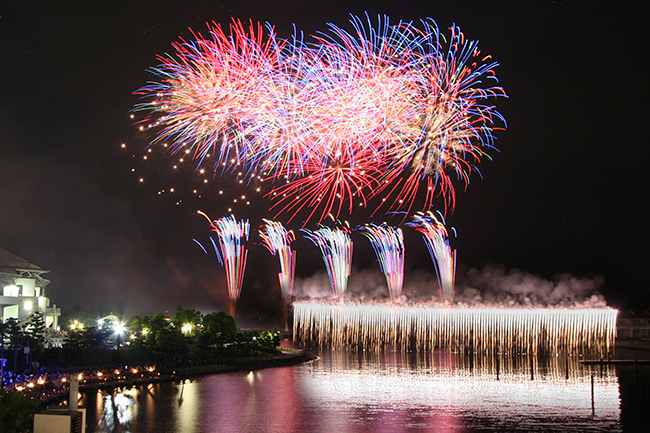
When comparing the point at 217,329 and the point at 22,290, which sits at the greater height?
the point at 22,290

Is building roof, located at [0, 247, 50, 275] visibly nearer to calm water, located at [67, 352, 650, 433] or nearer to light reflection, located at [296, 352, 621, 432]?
calm water, located at [67, 352, 650, 433]

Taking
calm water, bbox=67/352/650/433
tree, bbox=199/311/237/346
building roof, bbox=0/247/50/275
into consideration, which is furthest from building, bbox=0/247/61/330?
calm water, bbox=67/352/650/433

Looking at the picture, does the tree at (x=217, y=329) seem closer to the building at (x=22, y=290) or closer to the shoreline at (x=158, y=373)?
the shoreline at (x=158, y=373)

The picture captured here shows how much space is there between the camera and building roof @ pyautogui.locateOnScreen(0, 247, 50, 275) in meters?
49.5

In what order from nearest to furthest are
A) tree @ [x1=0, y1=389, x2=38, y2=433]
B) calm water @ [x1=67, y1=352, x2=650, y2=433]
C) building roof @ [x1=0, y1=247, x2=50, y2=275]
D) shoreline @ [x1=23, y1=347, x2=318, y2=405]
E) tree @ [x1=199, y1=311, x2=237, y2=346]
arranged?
tree @ [x1=0, y1=389, x2=38, y2=433]
calm water @ [x1=67, y1=352, x2=650, y2=433]
shoreline @ [x1=23, y1=347, x2=318, y2=405]
building roof @ [x1=0, y1=247, x2=50, y2=275]
tree @ [x1=199, y1=311, x2=237, y2=346]

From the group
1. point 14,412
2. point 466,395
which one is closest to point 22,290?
point 466,395

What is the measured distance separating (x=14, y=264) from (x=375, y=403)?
3670cm

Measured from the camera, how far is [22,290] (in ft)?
164

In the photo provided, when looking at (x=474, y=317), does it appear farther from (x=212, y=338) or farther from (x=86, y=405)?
(x=86, y=405)

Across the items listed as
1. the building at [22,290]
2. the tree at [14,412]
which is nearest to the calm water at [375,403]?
the tree at [14,412]

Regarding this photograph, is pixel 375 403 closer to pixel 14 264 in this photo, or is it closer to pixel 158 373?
pixel 158 373

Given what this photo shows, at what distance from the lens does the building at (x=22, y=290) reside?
47.9 meters

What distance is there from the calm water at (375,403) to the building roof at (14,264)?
67.3 ft

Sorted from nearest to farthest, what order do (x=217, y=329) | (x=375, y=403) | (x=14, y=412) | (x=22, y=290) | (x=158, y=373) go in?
(x=14, y=412) < (x=375, y=403) < (x=158, y=373) < (x=22, y=290) < (x=217, y=329)
